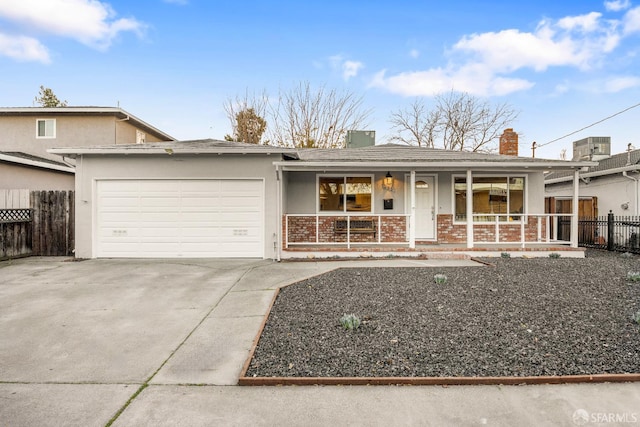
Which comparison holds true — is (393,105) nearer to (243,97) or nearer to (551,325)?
(243,97)

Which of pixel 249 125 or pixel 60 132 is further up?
pixel 249 125

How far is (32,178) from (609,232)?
19652 mm

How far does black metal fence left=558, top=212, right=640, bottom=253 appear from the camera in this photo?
37.7 feet

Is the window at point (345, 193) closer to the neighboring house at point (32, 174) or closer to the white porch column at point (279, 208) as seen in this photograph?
the white porch column at point (279, 208)

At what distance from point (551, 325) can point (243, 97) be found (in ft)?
71.6

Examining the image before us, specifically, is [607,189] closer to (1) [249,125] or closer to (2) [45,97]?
(1) [249,125]

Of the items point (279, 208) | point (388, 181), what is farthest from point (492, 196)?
point (279, 208)

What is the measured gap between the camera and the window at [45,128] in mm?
15953

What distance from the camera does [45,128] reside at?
1599 centimetres

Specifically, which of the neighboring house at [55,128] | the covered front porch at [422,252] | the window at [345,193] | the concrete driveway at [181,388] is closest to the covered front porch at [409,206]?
the window at [345,193]

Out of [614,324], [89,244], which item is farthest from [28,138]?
[614,324]

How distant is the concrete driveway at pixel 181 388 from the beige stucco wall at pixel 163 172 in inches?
163

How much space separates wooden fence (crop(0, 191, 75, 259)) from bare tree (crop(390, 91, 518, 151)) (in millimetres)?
21264

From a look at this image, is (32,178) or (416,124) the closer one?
(32,178)
